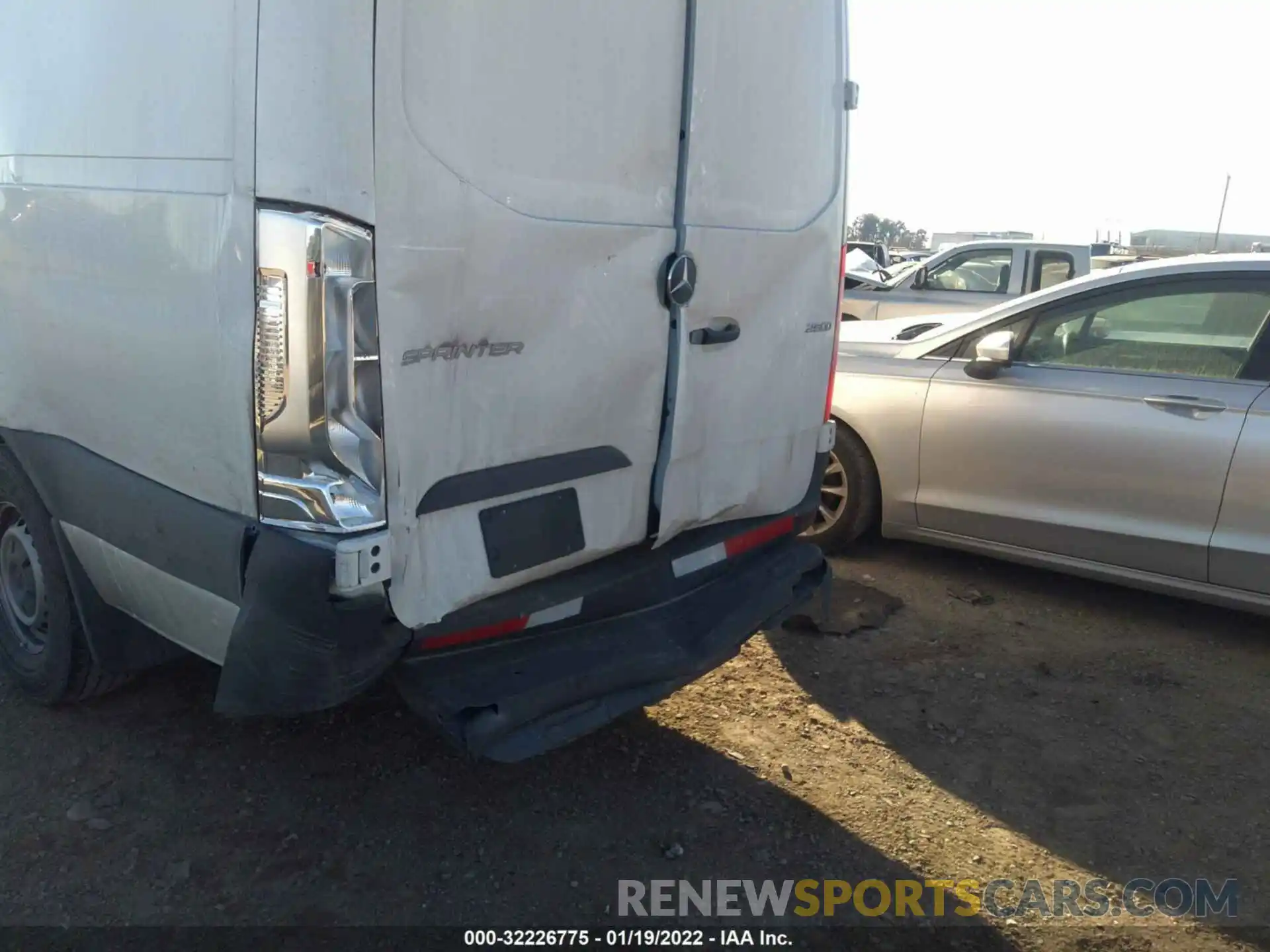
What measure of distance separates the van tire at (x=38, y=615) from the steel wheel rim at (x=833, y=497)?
3157mm

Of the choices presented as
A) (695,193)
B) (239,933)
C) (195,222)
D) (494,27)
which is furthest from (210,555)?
(695,193)

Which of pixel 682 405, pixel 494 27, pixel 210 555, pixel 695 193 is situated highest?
pixel 494 27

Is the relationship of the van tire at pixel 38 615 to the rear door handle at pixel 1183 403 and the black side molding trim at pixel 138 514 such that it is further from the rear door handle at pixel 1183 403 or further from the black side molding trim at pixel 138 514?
the rear door handle at pixel 1183 403

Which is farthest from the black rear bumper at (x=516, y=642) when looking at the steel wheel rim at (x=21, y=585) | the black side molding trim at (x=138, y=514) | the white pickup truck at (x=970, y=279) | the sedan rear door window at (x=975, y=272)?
the sedan rear door window at (x=975, y=272)

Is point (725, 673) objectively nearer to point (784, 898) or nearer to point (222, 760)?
point (784, 898)

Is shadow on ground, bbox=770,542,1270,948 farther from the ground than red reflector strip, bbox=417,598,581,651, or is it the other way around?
red reflector strip, bbox=417,598,581,651

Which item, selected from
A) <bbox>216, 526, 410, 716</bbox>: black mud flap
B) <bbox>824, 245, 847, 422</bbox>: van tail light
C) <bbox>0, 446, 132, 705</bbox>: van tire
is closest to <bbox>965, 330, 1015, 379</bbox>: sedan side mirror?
<bbox>824, 245, 847, 422</bbox>: van tail light

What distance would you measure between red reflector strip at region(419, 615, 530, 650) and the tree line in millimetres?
49073

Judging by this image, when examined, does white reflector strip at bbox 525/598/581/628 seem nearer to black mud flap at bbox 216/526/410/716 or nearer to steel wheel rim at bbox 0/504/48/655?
black mud flap at bbox 216/526/410/716

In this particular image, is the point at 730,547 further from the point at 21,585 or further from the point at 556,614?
the point at 21,585

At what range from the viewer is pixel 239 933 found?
8.38 feet

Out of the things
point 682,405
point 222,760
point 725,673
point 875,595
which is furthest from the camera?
point 875,595

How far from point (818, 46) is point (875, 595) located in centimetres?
245

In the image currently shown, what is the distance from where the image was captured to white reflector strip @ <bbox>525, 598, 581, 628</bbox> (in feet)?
8.98
